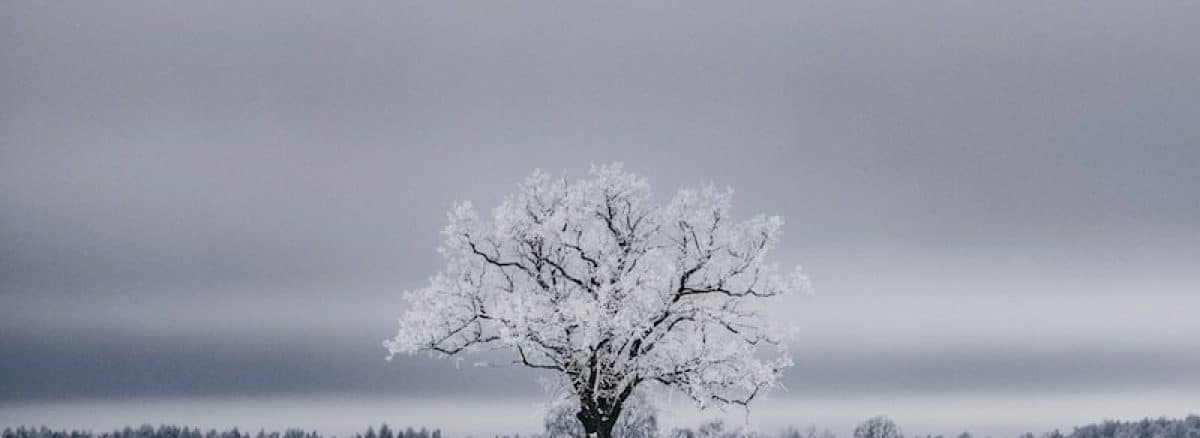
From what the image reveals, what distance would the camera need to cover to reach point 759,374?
1892 inches

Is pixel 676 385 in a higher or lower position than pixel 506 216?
lower

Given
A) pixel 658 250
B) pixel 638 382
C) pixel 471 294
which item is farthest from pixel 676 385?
pixel 471 294

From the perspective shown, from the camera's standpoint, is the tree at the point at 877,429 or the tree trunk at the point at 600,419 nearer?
the tree trunk at the point at 600,419

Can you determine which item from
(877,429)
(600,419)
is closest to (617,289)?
(600,419)

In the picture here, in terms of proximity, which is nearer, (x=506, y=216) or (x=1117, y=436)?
(x=506, y=216)

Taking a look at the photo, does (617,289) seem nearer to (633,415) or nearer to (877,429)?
(633,415)

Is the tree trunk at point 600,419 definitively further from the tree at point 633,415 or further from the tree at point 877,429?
the tree at point 877,429

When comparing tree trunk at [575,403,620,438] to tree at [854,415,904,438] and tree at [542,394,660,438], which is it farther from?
tree at [854,415,904,438]

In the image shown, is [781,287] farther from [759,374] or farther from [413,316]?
[413,316]

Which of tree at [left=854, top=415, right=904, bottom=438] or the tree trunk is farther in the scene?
tree at [left=854, top=415, right=904, bottom=438]

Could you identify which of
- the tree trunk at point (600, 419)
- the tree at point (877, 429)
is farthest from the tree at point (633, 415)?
the tree at point (877, 429)

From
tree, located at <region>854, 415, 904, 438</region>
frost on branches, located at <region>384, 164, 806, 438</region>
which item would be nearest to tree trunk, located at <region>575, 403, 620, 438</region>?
frost on branches, located at <region>384, 164, 806, 438</region>

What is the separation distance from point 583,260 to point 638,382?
4.98m

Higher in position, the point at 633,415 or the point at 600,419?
the point at 633,415
